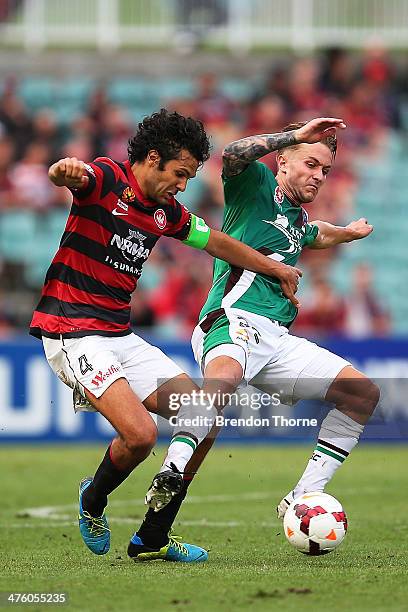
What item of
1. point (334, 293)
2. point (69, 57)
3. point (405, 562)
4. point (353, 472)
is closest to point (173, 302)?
point (334, 293)

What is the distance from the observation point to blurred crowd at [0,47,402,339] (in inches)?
633

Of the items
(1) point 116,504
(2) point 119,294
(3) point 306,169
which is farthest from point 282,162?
(1) point 116,504

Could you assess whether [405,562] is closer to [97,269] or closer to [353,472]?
[97,269]

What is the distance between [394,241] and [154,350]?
12.5m

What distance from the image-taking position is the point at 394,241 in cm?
1900

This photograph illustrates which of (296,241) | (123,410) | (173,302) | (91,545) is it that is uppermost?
(296,241)

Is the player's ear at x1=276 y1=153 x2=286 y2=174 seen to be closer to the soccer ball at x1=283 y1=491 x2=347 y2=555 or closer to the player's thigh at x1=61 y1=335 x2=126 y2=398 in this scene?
the player's thigh at x1=61 y1=335 x2=126 y2=398

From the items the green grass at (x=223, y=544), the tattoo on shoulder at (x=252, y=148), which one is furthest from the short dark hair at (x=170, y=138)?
the green grass at (x=223, y=544)

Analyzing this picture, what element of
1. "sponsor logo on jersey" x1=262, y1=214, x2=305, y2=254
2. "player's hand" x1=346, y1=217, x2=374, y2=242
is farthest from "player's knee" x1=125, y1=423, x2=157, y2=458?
"player's hand" x1=346, y1=217, x2=374, y2=242

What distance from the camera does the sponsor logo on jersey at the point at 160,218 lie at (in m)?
6.77

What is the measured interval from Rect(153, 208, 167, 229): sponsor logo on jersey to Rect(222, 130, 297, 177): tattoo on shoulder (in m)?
0.48

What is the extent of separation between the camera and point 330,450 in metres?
7.16

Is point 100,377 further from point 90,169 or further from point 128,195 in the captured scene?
point 90,169

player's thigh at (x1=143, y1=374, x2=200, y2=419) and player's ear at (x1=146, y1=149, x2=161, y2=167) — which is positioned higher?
player's ear at (x1=146, y1=149, x2=161, y2=167)
